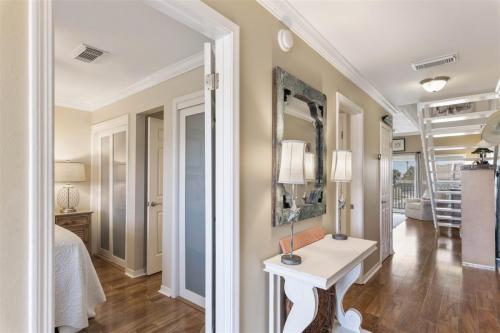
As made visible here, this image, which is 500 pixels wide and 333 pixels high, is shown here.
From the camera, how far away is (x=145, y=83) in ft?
10.7

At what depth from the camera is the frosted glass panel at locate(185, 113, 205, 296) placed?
8.84 feet

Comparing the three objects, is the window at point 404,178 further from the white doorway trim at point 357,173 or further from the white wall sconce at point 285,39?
the white wall sconce at point 285,39

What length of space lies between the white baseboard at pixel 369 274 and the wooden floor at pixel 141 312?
192 cm

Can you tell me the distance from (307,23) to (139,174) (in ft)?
8.31

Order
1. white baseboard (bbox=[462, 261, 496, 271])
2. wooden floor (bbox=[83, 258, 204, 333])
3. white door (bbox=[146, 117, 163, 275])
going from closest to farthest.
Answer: wooden floor (bbox=[83, 258, 204, 333]), white door (bbox=[146, 117, 163, 275]), white baseboard (bbox=[462, 261, 496, 271])

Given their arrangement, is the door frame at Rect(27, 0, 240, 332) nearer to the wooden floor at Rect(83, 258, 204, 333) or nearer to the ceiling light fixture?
the wooden floor at Rect(83, 258, 204, 333)

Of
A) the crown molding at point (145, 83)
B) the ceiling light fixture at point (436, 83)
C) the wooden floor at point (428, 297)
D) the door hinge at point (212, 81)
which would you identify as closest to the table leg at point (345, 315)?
the wooden floor at point (428, 297)

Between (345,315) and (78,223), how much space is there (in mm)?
3508

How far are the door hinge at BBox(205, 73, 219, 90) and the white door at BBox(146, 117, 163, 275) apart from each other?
2.17 m

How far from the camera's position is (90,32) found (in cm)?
215

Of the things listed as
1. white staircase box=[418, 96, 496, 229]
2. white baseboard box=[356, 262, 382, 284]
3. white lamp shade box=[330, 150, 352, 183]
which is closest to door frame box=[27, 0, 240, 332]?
white lamp shade box=[330, 150, 352, 183]

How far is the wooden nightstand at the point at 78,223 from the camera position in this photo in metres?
3.65

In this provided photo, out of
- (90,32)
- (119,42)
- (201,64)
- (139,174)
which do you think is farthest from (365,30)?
(139,174)

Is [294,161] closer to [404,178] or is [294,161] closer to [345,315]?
[345,315]
